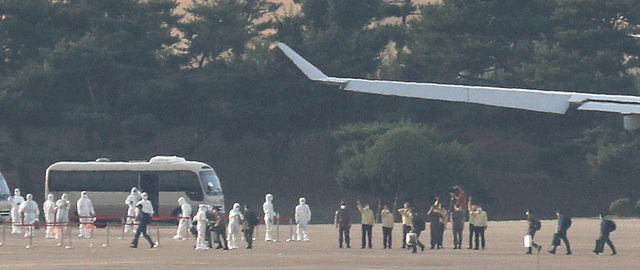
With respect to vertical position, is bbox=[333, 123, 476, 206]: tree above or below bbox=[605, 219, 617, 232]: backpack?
above

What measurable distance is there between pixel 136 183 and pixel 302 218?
16246mm

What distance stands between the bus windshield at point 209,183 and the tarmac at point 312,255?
1071 centimetres

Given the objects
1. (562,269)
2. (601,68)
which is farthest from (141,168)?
(562,269)

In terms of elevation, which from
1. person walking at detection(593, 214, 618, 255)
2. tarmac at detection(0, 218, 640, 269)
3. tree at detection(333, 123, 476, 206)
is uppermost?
tree at detection(333, 123, 476, 206)

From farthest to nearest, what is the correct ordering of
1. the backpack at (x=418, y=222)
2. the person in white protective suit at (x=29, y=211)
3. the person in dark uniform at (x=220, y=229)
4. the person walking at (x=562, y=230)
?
1. the person in white protective suit at (x=29, y=211)
2. the person in dark uniform at (x=220, y=229)
3. the backpack at (x=418, y=222)
4. the person walking at (x=562, y=230)

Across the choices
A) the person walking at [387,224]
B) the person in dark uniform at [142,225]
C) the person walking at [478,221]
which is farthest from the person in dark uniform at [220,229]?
the person walking at [478,221]

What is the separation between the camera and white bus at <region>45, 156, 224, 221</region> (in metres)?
52.0

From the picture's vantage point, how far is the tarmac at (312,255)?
87.7ft

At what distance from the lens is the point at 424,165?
62594 millimetres

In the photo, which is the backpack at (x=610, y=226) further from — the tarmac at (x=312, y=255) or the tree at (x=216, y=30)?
the tree at (x=216, y=30)

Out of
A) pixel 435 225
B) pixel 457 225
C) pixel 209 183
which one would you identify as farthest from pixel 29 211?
pixel 457 225

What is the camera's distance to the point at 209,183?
52.4 meters

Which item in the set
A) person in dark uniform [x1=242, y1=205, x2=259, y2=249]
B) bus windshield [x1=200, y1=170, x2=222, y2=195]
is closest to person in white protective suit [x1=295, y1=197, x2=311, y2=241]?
person in dark uniform [x1=242, y1=205, x2=259, y2=249]

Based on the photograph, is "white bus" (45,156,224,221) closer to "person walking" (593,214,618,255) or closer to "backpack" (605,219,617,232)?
"person walking" (593,214,618,255)
